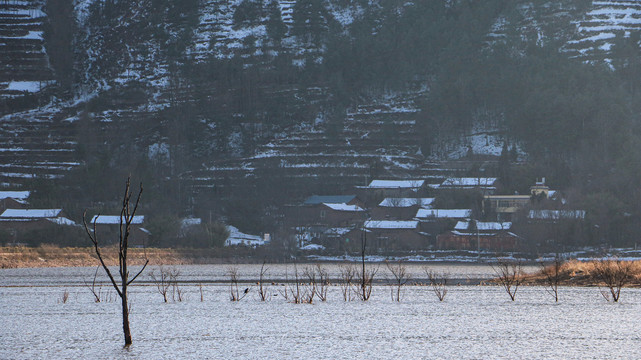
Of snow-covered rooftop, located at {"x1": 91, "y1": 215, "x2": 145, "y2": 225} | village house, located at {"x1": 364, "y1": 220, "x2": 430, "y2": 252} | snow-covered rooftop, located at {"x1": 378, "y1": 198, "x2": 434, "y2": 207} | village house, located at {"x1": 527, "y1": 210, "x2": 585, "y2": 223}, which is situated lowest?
village house, located at {"x1": 364, "y1": 220, "x2": 430, "y2": 252}

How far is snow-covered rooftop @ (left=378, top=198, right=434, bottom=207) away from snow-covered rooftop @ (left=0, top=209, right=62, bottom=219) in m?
34.0

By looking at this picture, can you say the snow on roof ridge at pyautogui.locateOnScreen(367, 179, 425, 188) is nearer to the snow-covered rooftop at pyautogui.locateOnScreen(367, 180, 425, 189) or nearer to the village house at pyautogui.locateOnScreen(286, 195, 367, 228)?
the snow-covered rooftop at pyautogui.locateOnScreen(367, 180, 425, 189)

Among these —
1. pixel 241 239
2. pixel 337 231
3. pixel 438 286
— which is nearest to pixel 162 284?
pixel 438 286

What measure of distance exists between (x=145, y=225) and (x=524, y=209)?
36813mm

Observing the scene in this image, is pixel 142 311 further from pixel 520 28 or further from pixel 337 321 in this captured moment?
pixel 520 28

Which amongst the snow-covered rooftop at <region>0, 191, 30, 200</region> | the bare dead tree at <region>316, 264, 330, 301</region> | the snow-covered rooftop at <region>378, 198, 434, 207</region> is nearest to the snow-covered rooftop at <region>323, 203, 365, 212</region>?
the snow-covered rooftop at <region>378, 198, 434, 207</region>

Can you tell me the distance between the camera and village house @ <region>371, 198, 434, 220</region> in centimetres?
10362

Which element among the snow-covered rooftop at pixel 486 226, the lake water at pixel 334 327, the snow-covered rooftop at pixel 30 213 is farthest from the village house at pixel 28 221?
the lake water at pixel 334 327

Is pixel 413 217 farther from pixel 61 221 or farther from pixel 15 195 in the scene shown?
pixel 15 195

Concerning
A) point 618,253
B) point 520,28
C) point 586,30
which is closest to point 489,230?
point 618,253

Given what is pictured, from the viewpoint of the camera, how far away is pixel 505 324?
91.0ft

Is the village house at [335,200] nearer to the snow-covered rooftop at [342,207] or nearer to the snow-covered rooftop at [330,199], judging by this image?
the snow-covered rooftop at [330,199]

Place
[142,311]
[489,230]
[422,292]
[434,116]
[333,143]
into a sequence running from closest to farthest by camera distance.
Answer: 1. [142,311]
2. [422,292]
3. [489,230]
4. [333,143]
5. [434,116]

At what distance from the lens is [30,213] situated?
9962cm
